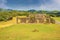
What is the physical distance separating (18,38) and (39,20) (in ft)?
57.9

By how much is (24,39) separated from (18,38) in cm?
99

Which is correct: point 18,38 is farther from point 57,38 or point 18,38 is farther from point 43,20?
point 43,20

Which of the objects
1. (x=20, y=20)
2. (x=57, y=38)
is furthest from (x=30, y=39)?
(x=20, y=20)

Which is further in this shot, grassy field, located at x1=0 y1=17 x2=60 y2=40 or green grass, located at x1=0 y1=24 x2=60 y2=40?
grassy field, located at x1=0 y1=17 x2=60 y2=40

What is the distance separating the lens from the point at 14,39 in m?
19.0

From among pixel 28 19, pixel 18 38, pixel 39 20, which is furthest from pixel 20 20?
pixel 18 38

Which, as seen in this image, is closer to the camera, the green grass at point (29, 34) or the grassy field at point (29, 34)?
the green grass at point (29, 34)

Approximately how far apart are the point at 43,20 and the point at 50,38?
1756 centimetres

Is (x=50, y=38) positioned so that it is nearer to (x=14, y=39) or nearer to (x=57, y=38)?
(x=57, y=38)

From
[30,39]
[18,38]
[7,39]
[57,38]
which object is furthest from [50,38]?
[7,39]

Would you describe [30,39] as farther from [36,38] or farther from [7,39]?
[7,39]

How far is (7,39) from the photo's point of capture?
19078 mm

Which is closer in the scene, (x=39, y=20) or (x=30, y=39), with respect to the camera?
(x=30, y=39)

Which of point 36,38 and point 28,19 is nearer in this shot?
point 36,38
